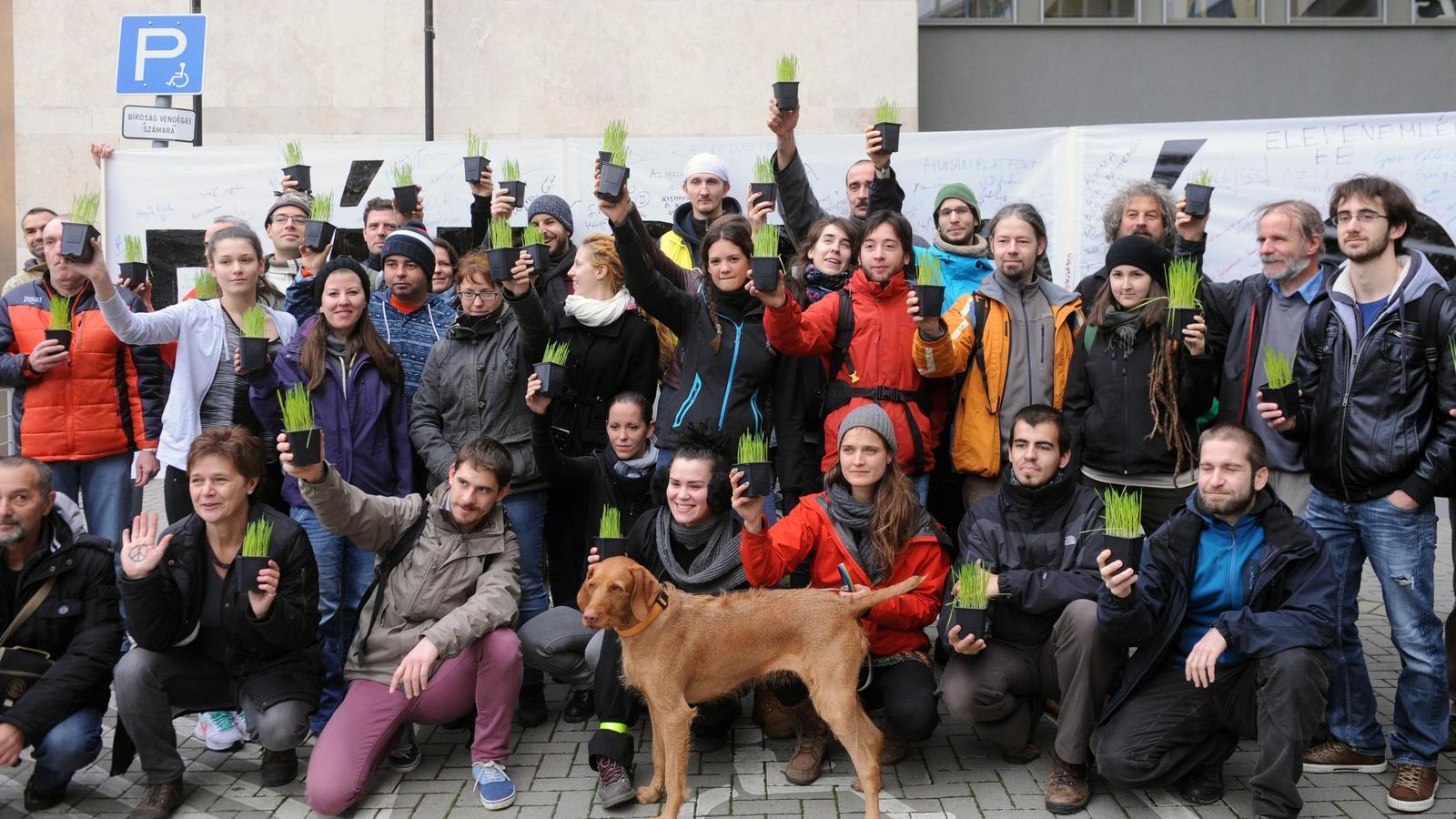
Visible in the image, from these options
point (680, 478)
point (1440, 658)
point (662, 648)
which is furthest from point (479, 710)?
point (1440, 658)

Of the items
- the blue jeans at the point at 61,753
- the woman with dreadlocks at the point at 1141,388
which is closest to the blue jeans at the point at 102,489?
the blue jeans at the point at 61,753

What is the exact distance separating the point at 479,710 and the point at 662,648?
91 centimetres

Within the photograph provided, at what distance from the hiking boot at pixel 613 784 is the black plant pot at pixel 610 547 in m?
0.82

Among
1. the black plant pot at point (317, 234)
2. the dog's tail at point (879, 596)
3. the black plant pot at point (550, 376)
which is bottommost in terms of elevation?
the dog's tail at point (879, 596)

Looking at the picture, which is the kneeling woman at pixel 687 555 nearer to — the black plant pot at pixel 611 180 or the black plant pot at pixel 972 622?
the black plant pot at pixel 972 622

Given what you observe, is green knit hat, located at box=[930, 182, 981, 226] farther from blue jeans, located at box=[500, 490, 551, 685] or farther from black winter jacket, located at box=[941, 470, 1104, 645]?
blue jeans, located at box=[500, 490, 551, 685]

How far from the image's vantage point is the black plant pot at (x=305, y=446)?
4.54 meters

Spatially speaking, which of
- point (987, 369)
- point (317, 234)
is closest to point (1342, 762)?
point (987, 369)

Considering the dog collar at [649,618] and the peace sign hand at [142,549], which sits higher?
the peace sign hand at [142,549]

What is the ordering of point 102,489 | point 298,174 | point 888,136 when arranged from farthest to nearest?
point 298,174 < point 102,489 < point 888,136

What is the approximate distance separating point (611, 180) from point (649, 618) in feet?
6.38

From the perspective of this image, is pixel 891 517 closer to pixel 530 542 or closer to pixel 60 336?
pixel 530 542

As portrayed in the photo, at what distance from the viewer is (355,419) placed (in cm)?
536

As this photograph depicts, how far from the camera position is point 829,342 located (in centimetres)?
544
